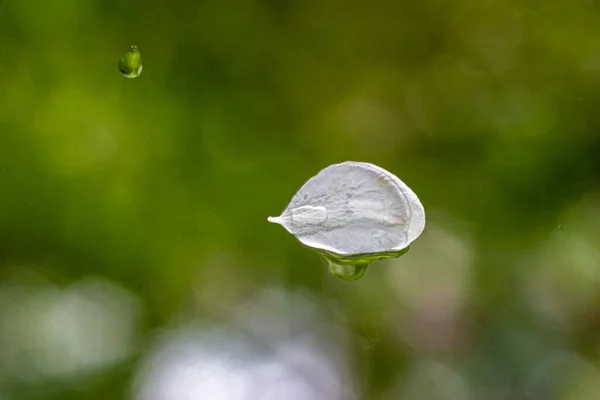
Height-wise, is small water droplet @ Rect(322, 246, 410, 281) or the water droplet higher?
the water droplet

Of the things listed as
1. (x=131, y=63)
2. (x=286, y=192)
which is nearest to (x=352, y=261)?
(x=286, y=192)

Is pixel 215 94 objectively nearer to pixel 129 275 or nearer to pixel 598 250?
pixel 129 275

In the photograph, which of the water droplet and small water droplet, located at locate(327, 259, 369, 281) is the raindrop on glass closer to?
small water droplet, located at locate(327, 259, 369, 281)

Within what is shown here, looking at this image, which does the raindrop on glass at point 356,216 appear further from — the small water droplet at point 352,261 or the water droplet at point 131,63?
the water droplet at point 131,63

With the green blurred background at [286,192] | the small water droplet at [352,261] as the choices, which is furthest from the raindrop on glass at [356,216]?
the green blurred background at [286,192]

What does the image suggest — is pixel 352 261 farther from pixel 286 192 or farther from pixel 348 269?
pixel 286 192

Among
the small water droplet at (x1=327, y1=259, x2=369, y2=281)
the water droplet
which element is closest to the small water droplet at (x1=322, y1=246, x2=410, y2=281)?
the small water droplet at (x1=327, y1=259, x2=369, y2=281)

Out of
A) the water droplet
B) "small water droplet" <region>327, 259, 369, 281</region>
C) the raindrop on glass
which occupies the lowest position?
"small water droplet" <region>327, 259, 369, 281</region>

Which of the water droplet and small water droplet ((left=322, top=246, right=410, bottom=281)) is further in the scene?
the water droplet
